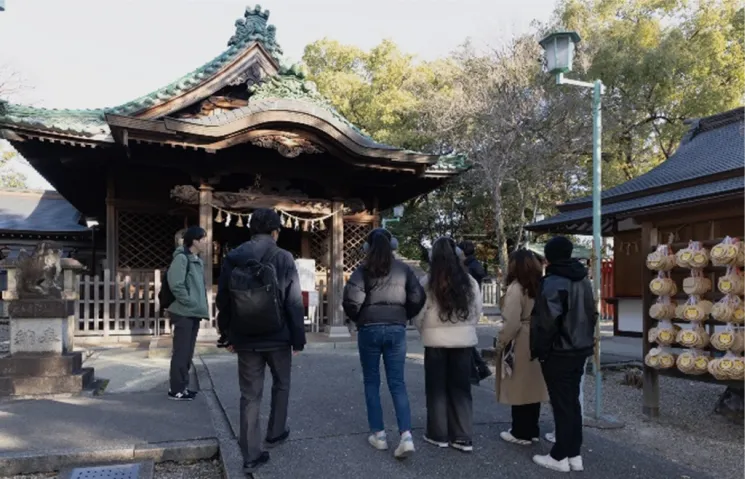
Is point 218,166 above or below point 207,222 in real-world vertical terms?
above

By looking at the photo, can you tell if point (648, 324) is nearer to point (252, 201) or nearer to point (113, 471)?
point (113, 471)

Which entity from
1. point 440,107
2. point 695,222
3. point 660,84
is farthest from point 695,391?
point 660,84

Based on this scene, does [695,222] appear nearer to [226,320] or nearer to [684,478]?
[684,478]

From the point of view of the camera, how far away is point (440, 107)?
19.6 meters

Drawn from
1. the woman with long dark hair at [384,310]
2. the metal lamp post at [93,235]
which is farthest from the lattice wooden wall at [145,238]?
the woman with long dark hair at [384,310]

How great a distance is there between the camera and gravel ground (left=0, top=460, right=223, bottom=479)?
384 centimetres

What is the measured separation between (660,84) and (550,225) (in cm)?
1413

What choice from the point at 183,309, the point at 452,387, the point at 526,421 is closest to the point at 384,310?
the point at 452,387

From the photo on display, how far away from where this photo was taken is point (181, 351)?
5465 mm

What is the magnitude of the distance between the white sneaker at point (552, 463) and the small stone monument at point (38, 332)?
474cm

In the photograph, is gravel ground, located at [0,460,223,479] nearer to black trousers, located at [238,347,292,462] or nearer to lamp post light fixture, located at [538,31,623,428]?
black trousers, located at [238,347,292,462]

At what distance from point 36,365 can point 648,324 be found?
6.53 meters

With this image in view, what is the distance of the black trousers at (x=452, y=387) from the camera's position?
3.96 meters

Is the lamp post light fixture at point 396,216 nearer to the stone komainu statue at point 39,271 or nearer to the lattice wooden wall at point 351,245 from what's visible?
the lattice wooden wall at point 351,245
